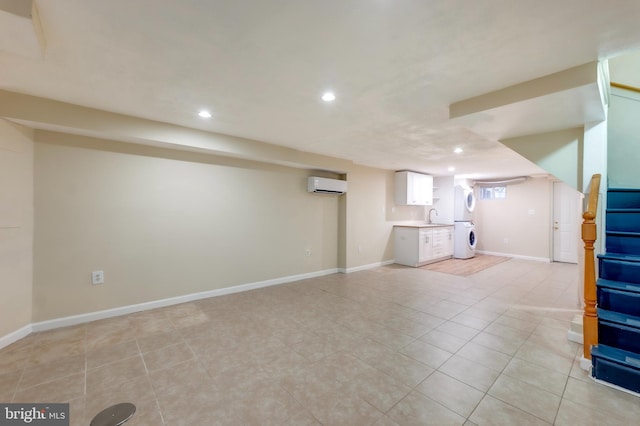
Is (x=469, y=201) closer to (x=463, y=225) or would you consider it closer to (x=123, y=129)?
(x=463, y=225)

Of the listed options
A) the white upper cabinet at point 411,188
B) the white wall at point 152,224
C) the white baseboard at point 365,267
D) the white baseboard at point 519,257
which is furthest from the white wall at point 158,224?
the white baseboard at point 519,257

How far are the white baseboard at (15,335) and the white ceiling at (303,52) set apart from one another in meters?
2.24

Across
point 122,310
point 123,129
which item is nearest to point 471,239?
point 122,310

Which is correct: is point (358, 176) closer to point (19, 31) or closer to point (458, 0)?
point (458, 0)

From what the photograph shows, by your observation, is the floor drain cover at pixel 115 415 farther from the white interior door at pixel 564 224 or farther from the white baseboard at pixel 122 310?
the white interior door at pixel 564 224

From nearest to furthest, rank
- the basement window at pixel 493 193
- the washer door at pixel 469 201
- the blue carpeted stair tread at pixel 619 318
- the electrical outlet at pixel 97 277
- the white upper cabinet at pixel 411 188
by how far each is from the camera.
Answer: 1. the blue carpeted stair tread at pixel 619 318
2. the electrical outlet at pixel 97 277
3. the white upper cabinet at pixel 411 188
4. the washer door at pixel 469 201
5. the basement window at pixel 493 193

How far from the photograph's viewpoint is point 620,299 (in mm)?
2080

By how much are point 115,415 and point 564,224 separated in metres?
8.79

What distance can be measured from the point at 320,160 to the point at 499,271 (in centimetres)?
450

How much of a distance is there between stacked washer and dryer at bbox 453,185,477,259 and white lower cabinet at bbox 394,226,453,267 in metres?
0.52

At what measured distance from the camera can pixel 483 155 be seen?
4.43 meters

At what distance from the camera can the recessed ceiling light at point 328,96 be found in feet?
7.48

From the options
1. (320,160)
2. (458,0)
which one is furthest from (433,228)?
(458,0)

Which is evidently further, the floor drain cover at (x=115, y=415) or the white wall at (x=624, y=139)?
the white wall at (x=624, y=139)
